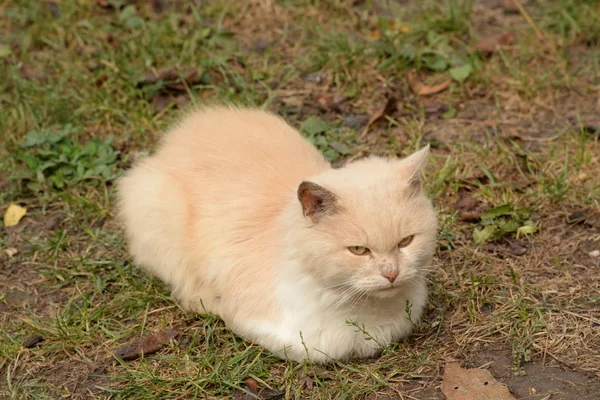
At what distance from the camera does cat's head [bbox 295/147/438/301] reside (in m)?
3.17

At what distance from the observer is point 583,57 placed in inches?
233

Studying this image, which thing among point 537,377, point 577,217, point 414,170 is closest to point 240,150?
point 414,170

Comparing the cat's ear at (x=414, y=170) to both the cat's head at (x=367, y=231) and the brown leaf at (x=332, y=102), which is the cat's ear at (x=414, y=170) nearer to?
the cat's head at (x=367, y=231)

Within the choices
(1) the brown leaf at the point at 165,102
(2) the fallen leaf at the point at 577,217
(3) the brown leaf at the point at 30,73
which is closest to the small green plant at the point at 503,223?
(2) the fallen leaf at the point at 577,217

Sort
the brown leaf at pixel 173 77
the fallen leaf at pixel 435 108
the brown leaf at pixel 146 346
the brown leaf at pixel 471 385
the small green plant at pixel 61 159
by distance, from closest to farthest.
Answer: the brown leaf at pixel 471 385, the brown leaf at pixel 146 346, the small green plant at pixel 61 159, the fallen leaf at pixel 435 108, the brown leaf at pixel 173 77

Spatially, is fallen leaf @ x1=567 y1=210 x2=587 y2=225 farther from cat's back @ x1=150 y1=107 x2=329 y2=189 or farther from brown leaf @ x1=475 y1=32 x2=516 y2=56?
brown leaf @ x1=475 y1=32 x2=516 y2=56

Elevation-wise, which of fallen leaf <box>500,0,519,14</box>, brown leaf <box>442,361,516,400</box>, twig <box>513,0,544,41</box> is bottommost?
brown leaf <box>442,361,516,400</box>

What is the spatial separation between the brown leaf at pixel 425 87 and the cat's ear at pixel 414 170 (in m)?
2.45

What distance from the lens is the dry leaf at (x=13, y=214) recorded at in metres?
4.93

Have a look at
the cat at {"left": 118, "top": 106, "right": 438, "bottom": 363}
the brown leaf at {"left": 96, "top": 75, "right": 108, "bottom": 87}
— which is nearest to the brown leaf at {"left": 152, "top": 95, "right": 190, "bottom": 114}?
the brown leaf at {"left": 96, "top": 75, "right": 108, "bottom": 87}

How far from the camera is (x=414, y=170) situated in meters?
3.30

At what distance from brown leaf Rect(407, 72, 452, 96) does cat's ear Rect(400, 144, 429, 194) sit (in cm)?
245

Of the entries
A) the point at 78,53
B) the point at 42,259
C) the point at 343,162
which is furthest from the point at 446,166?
the point at 78,53

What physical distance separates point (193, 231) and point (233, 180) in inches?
12.9
